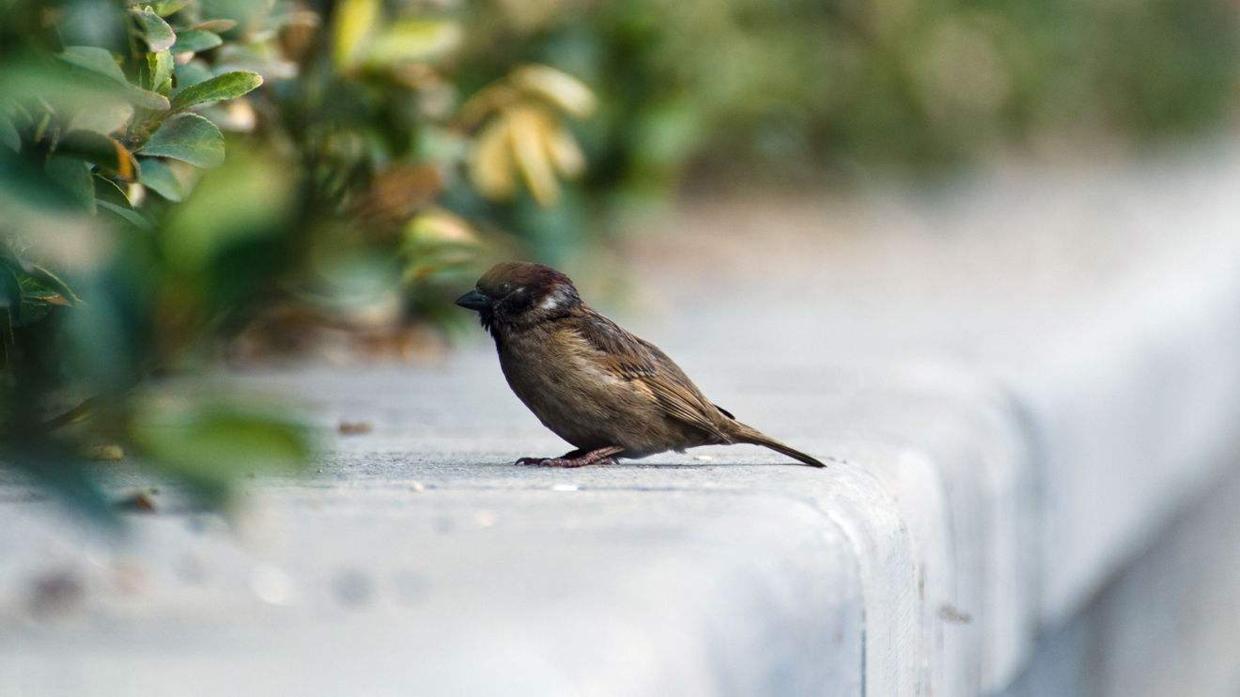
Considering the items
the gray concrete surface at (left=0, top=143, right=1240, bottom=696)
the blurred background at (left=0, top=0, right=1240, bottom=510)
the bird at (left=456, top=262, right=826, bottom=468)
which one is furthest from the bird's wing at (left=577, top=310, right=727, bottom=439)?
the blurred background at (left=0, top=0, right=1240, bottom=510)

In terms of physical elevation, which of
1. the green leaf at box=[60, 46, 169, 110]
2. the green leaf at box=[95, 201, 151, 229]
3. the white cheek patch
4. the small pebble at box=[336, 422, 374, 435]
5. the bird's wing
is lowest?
the small pebble at box=[336, 422, 374, 435]

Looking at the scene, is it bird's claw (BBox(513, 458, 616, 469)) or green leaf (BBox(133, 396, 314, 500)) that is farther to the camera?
bird's claw (BBox(513, 458, 616, 469))

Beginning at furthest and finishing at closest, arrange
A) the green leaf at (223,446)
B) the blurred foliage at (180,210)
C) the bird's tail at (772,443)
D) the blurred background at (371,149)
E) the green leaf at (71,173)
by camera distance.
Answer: the bird's tail at (772,443), the green leaf at (71,173), the blurred background at (371,149), the blurred foliage at (180,210), the green leaf at (223,446)

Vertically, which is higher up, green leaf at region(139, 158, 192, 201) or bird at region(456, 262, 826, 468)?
green leaf at region(139, 158, 192, 201)

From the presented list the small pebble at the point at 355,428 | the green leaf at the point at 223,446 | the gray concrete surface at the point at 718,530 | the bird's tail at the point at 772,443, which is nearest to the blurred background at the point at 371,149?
the green leaf at the point at 223,446

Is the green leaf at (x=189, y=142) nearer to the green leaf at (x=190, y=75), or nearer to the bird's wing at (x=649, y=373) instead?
Answer: the green leaf at (x=190, y=75)

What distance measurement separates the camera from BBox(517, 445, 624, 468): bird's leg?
3406 mm

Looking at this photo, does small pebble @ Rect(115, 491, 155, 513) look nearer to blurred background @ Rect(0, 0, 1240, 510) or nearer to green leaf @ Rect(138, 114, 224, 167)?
blurred background @ Rect(0, 0, 1240, 510)

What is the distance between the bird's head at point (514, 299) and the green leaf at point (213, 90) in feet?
2.34

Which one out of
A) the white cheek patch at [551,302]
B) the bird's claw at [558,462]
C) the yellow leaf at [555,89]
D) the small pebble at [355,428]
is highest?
the yellow leaf at [555,89]

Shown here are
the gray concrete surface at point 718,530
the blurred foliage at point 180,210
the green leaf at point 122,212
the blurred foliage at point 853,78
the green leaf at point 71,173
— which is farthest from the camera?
the blurred foliage at point 853,78

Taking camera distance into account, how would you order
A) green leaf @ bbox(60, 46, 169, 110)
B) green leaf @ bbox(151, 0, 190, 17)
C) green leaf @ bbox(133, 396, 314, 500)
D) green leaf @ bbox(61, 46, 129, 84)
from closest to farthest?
green leaf @ bbox(133, 396, 314, 500) → green leaf @ bbox(60, 46, 169, 110) → green leaf @ bbox(61, 46, 129, 84) → green leaf @ bbox(151, 0, 190, 17)

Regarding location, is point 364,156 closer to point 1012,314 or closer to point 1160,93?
point 1012,314

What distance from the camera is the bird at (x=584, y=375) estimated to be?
3277 millimetres
